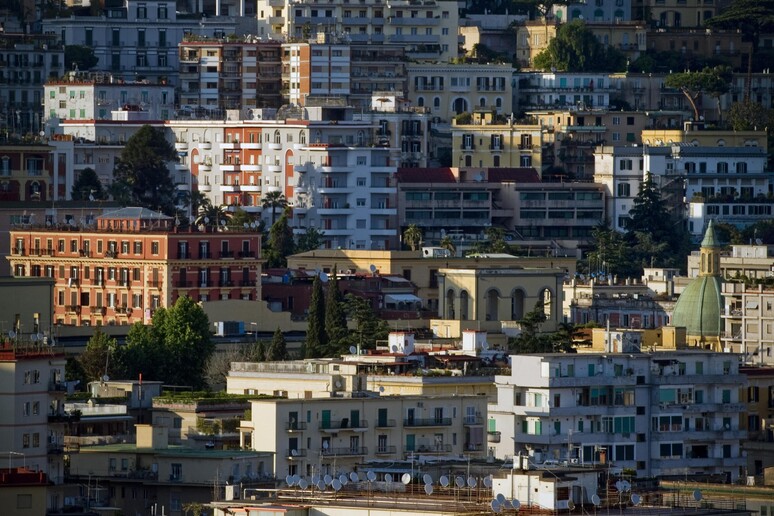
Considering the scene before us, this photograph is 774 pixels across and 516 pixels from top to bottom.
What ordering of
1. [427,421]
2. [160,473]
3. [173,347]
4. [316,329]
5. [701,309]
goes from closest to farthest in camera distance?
[160,473]
[427,421]
[173,347]
[316,329]
[701,309]

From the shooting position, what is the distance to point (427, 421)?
112 metres

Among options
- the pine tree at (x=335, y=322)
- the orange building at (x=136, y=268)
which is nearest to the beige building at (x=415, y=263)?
the orange building at (x=136, y=268)

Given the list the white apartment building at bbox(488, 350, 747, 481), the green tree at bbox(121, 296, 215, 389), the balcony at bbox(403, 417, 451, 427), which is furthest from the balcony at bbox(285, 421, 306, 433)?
the green tree at bbox(121, 296, 215, 389)

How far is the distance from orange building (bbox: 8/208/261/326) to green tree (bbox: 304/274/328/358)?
1687 centimetres

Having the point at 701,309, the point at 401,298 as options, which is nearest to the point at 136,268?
the point at 401,298

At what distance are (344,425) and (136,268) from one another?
64.5 meters

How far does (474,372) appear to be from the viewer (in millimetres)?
122000

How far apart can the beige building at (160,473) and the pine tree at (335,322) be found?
39.7m

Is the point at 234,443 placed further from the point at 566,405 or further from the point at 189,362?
the point at 189,362

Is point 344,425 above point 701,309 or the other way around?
above

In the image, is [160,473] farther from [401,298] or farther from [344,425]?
[401,298]

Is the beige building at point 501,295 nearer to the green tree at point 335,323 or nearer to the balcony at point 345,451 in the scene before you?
the green tree at point 335,323

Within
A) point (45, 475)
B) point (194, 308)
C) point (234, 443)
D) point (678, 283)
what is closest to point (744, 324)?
point (194, 308)

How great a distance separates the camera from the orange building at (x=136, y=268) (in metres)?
171
